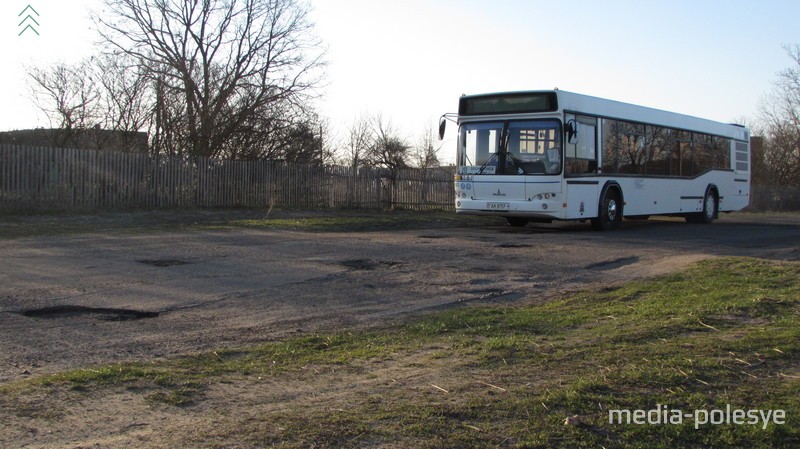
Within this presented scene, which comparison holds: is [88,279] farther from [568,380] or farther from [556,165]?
[556,165]

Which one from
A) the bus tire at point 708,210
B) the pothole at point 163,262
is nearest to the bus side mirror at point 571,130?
the bus tire at point 708,210

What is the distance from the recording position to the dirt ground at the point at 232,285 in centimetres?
490

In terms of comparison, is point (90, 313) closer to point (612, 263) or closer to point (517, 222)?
point (612, 263)

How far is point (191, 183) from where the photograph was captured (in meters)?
23.8

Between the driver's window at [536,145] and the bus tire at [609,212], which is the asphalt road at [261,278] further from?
the driver's window at [536,145]

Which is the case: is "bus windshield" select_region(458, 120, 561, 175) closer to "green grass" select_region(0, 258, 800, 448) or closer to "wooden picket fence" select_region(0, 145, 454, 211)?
"green grass" select_region(0, 258, 800, 448)

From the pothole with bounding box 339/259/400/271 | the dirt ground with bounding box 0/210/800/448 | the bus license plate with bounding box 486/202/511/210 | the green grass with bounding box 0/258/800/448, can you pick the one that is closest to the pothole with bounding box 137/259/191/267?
the dirt ground with bounding box 0/210/800/448

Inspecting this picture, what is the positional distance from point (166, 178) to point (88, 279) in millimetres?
13813

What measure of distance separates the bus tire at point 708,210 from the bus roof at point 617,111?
1901mm

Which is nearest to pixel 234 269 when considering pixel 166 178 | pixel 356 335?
pixel 356 335

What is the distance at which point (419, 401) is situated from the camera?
15.6 ft

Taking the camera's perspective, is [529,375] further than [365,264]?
No

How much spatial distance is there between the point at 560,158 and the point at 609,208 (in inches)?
112

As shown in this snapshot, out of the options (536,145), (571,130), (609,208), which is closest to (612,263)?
(571,130)
